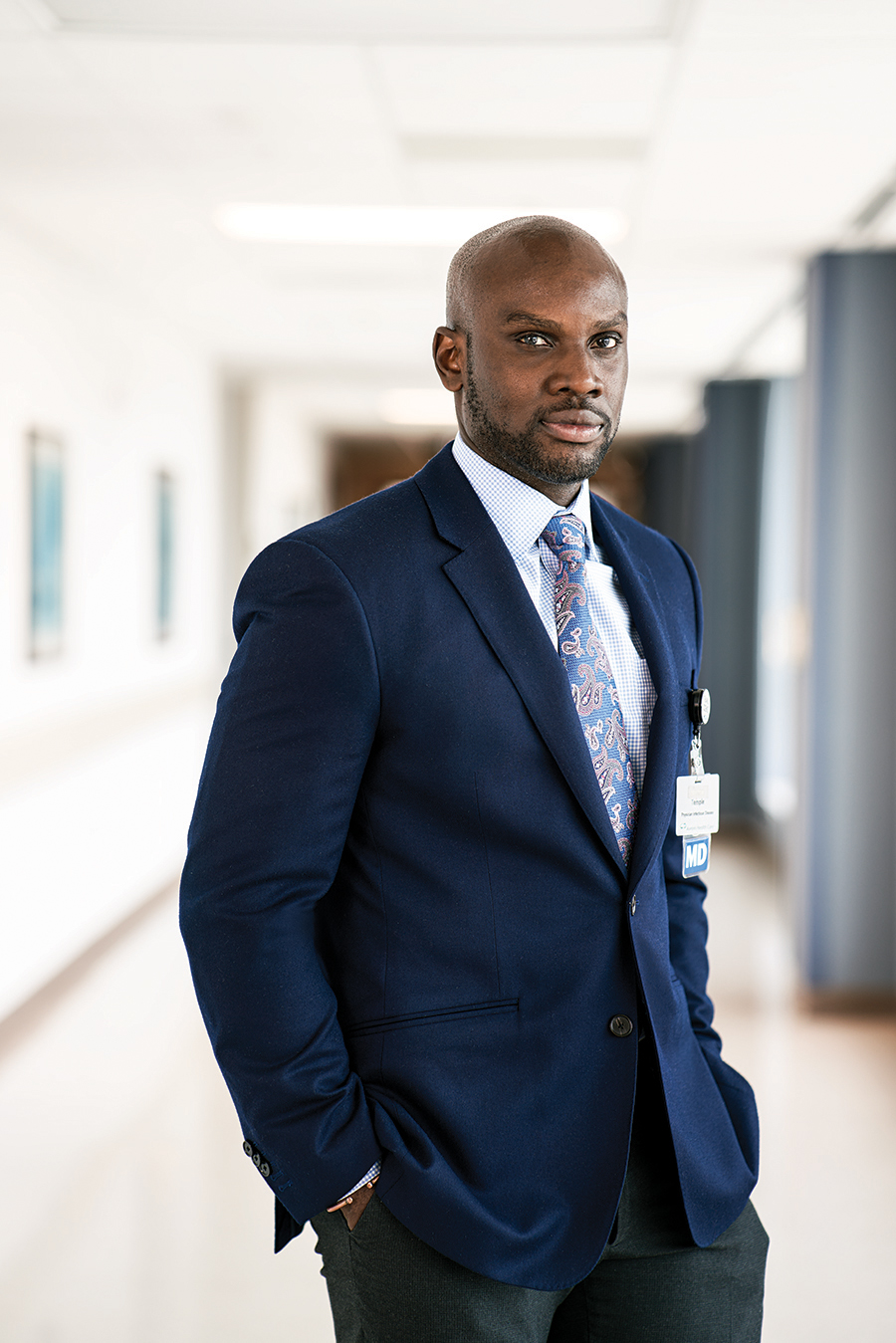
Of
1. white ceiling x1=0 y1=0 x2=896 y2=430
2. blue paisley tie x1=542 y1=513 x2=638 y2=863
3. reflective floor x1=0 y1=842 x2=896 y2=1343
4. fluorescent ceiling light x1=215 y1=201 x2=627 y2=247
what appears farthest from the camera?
fluorescent ceiling light x1=215 y1=201 x2=627 y2=247

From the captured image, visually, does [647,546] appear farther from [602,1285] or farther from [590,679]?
[602,1285]

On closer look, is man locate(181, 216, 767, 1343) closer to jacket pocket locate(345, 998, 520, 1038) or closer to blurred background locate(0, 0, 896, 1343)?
jacket pocket locate(345, 998, 520, 1038)

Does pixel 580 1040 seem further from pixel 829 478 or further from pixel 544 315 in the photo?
pixel 829 478

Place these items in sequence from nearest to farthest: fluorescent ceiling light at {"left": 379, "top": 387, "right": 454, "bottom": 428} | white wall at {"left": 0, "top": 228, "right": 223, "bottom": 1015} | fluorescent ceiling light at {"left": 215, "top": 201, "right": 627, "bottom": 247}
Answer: fluorescent ceiling light at {"left": 215, "top": 201, "right": 627, "bottom": 247} → white wall at {"left": 0, "top": 228, "right": 223, "bottom": 1015} → fluorescent ceiling light at {"left": 379, "top": 387, "right": 454, "bottom": 428}

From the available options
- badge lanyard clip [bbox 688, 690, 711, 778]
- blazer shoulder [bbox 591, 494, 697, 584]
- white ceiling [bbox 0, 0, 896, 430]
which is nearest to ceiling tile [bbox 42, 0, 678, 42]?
white ceiling [bbox 0, 0, 896, 430]

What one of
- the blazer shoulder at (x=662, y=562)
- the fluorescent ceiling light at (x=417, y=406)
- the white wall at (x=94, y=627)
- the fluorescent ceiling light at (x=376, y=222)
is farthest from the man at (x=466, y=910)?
the fluorescent ceiling light at (x=417, y=406)

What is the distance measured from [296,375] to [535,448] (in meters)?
6.39

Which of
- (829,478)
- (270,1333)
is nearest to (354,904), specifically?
(270,1333)

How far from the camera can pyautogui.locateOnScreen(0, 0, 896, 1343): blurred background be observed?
2588 millimetres

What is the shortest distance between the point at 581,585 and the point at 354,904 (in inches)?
15.8

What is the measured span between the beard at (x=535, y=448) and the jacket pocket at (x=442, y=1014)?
523 millimetres

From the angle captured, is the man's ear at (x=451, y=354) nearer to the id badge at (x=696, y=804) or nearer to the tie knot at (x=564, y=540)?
the tie knot at (x=564, y=540)

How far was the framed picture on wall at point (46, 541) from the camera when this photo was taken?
166 inches

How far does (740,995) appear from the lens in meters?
4.45
